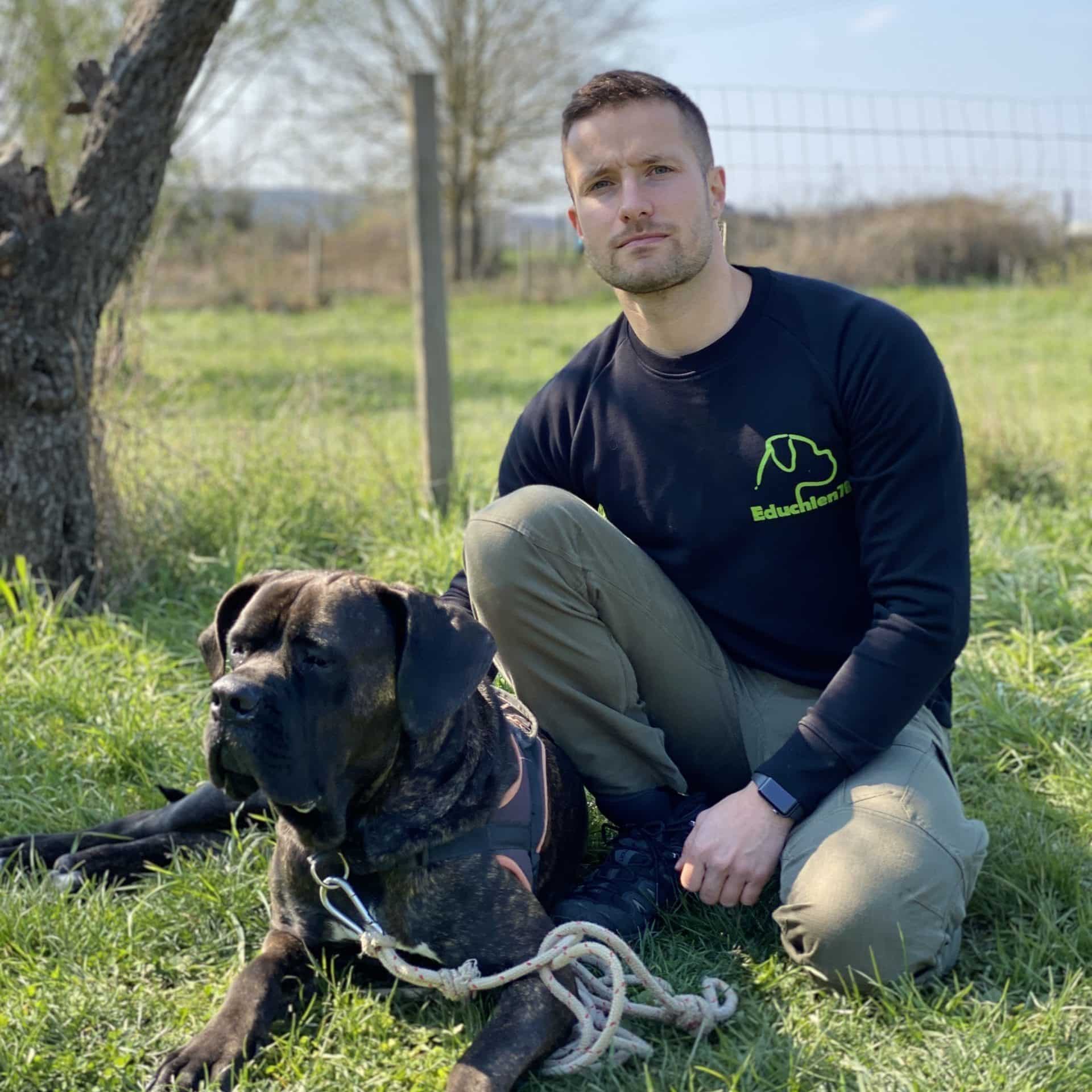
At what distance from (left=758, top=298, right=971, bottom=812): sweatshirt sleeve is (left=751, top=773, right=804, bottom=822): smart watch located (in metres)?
0.01

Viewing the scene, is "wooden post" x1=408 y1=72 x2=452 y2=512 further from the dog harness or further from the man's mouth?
the dog harness

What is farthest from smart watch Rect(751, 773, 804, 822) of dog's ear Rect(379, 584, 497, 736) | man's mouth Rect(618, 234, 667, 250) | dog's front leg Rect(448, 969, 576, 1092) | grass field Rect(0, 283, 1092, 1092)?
man's mouth Rect(618, 234, 667, 250)

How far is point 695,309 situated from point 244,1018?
1.93 m

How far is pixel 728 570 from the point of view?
311 cm

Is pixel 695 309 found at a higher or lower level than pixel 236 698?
higher

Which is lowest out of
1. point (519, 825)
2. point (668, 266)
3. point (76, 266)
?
point (519, 825)

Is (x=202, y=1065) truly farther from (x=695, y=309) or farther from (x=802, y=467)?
(x=695, y=309)

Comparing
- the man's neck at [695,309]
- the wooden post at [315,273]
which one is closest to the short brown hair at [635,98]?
the man's neck at [695,309]

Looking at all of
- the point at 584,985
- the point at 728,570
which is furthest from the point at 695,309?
the point at 584,985

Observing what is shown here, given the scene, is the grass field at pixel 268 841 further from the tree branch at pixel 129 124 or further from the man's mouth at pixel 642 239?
the man's mouth at pixel 642 239

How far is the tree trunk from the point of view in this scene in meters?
4.57

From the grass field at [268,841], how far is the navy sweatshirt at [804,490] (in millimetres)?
518

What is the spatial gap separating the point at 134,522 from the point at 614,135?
2.86 m

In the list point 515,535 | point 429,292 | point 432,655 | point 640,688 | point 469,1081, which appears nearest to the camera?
point 469,1081
